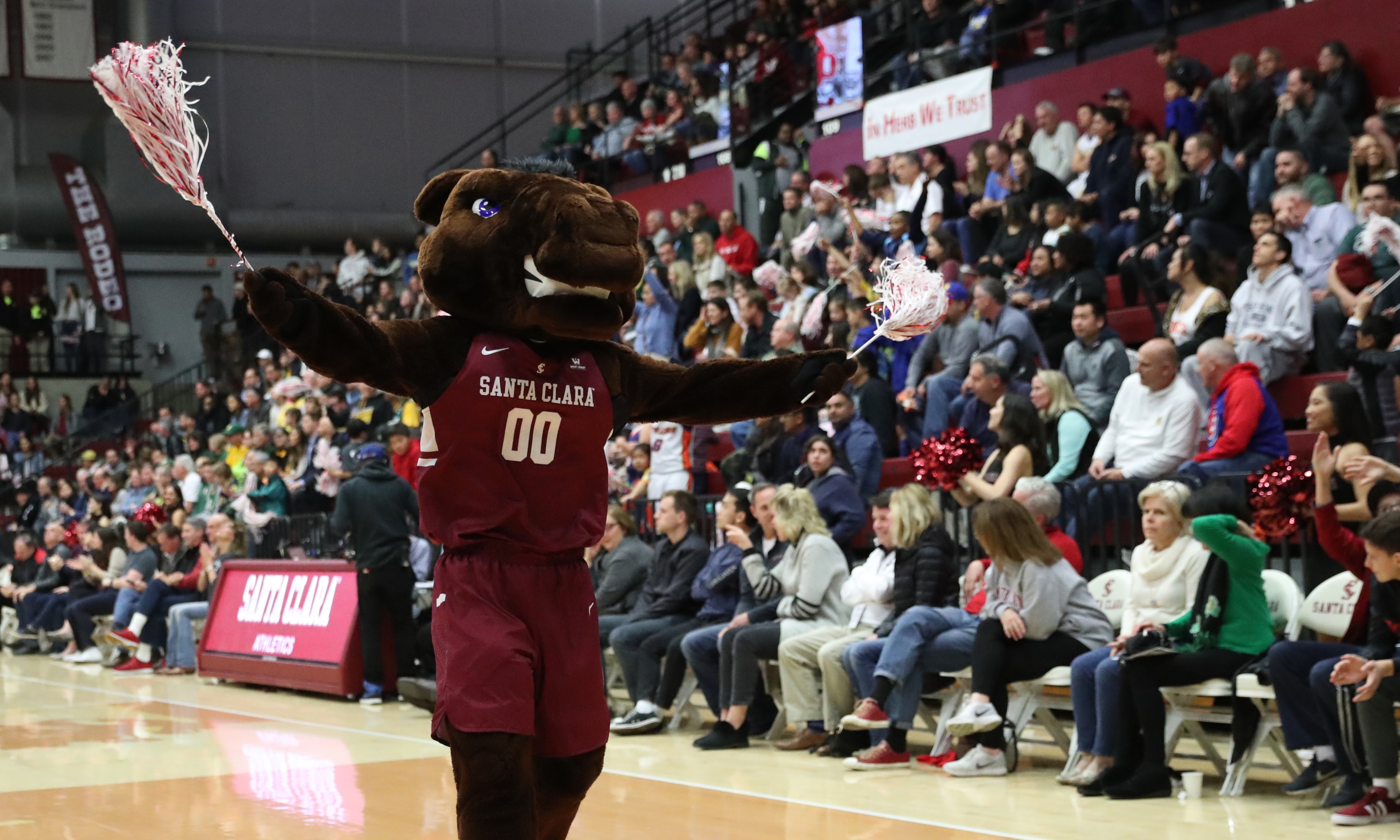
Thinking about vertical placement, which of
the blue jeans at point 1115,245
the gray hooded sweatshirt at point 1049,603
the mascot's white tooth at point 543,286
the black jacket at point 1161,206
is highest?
the black jacket at point 1161,206

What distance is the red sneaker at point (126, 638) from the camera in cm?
1405

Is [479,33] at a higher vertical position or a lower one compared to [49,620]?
higher

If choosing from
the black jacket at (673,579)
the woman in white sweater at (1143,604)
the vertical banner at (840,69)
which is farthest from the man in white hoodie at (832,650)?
the vertical banner at (840,69)

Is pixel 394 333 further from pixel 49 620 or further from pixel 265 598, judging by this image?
pixel 49 620

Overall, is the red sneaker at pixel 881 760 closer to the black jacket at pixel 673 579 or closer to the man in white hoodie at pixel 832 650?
the man in white hoodie at pixel 832 650

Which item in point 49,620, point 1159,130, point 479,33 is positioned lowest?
point 49,620

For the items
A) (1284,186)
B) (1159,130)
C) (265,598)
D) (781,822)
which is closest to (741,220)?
(1159,130)

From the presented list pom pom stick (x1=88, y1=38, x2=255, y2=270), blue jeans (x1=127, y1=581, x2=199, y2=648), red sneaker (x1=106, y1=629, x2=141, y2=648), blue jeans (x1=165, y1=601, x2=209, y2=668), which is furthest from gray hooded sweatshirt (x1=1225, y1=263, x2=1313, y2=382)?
red sneaker (x1=106, y1=629, x2=141, y2=648)

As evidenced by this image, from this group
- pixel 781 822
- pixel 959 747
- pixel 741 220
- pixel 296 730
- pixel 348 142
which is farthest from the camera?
pixel 348 142

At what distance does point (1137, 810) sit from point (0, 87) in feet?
77.6

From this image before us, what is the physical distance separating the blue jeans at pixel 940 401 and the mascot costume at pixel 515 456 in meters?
5.72

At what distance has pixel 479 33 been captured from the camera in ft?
90.4

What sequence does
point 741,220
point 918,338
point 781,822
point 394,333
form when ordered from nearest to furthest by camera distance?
point 394,333, point 781,822, point 918,338, point 741,220

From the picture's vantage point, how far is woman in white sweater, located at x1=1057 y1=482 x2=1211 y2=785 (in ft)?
21.5
